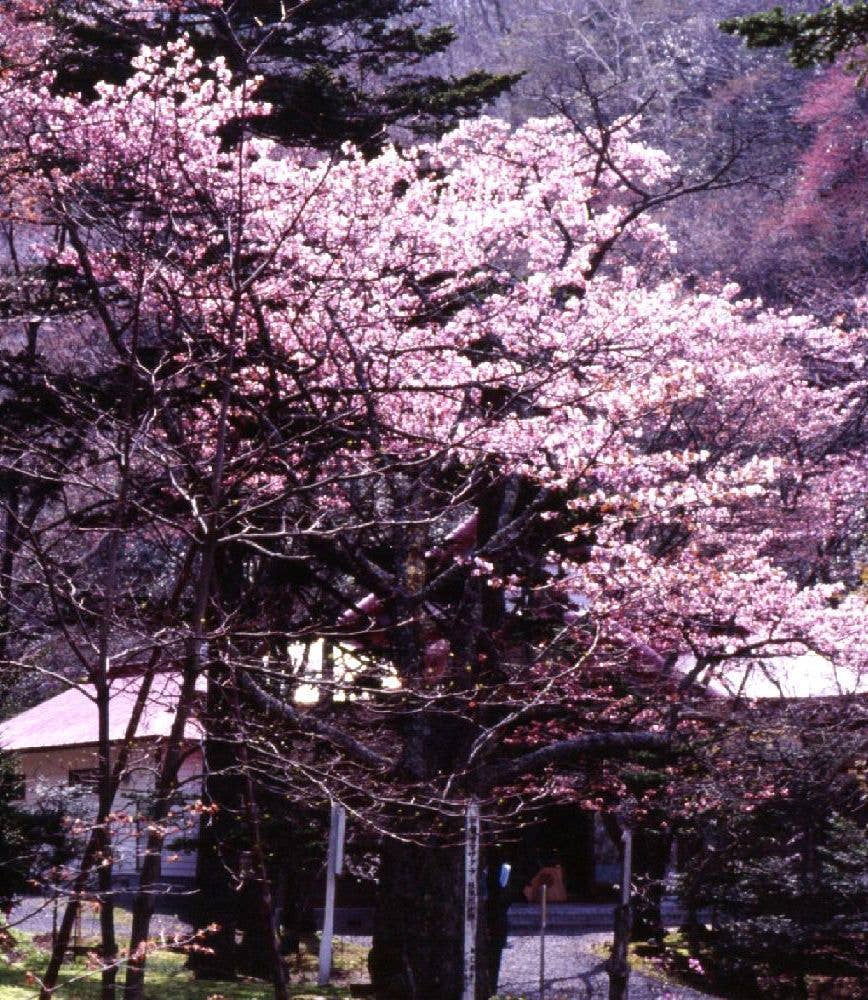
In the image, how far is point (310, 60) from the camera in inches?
695

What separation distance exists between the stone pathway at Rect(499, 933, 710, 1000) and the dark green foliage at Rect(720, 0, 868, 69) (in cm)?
1201

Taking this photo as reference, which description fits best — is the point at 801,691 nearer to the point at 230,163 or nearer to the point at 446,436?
the point at 446,436

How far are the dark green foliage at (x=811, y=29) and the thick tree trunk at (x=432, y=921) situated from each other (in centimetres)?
796

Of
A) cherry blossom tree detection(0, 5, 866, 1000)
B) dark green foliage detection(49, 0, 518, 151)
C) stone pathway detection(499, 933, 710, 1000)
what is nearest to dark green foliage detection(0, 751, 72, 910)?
cherry blossom tree detection(0, 5, 866, 1000)

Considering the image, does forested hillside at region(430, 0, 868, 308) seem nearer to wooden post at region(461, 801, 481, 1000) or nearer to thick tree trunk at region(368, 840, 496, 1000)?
A: thick tree trunk at region(368, 840, 496, 1000)

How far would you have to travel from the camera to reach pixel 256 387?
44.3 ft

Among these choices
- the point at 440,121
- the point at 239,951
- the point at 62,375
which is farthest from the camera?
the point at 440,121

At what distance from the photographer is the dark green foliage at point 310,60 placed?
53.5 ft

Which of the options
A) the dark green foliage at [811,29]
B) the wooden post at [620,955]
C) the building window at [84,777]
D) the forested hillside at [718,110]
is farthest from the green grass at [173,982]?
the forested hillside at [718,110]

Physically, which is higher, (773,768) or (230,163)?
(230,163)

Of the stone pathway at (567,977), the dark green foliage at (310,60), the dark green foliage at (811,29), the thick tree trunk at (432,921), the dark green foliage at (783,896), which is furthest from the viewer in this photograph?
the stone pathway at (567,977)

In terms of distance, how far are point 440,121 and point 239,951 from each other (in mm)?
11154

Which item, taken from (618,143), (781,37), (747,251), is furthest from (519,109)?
(781,37)

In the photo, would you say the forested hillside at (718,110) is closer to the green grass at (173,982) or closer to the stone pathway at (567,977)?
the stone pathway at (567,977)
